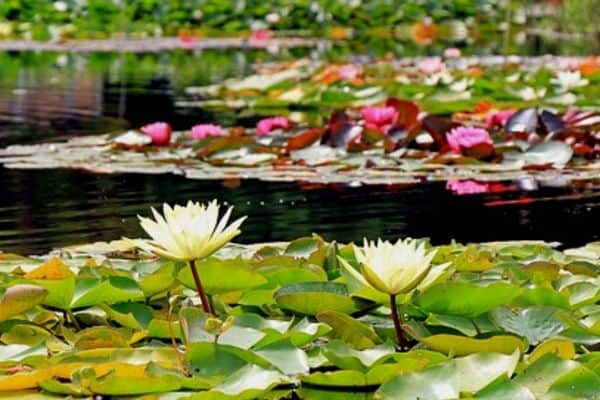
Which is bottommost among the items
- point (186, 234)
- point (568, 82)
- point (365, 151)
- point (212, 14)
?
point (212, 14)

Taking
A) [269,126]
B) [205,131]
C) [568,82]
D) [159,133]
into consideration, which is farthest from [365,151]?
[568,82]

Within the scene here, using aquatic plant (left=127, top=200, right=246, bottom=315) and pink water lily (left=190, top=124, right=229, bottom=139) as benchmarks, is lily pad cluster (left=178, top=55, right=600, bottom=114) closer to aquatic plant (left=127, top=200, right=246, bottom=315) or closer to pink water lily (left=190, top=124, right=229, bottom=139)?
pink water lily (left=190, top=124, right=229, bottom=139)

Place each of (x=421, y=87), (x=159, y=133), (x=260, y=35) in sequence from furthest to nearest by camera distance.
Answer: (x=260, y=35), (x=421, y=87), (x=159, y=133)

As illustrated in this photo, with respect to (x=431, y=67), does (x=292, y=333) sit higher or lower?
higher

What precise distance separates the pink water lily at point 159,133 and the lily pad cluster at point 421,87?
85.3 inches

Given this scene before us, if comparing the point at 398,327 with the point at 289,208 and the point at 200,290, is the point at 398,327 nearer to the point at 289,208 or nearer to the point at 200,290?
the point at 200,290

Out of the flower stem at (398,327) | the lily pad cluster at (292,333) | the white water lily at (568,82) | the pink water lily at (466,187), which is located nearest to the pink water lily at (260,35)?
the white water lily at (568,82)

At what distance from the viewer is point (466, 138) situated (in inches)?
214

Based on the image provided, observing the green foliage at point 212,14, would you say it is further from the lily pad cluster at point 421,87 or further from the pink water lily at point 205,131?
the pink water lily at point 205,131

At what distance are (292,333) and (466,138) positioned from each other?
10.5ft

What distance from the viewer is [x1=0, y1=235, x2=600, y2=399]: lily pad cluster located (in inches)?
83.4

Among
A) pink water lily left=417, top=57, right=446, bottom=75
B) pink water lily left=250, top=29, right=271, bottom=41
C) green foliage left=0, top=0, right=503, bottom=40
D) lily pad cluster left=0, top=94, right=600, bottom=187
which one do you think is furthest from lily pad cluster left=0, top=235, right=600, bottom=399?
pink water lily left=250, top=29, right=271, bottom=41

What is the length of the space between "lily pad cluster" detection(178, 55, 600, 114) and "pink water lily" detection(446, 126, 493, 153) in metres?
2.17

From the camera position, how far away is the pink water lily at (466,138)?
5.41 meters
